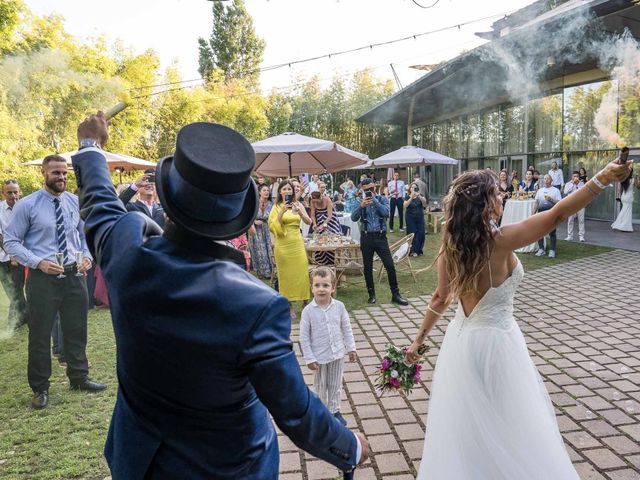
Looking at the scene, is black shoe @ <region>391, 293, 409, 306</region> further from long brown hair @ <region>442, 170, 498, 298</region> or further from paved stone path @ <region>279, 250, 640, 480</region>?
long brown hair @ <region>442, 170, 498, 298</region>

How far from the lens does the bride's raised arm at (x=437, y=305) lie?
307cm

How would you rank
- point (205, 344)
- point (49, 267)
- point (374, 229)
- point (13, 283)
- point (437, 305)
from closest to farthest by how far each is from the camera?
point (205, 344), point (437, 305), point (49, 267), point (13, 283), point (374, 229)

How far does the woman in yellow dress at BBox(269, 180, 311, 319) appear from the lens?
7.49m

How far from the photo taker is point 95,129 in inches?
88.4

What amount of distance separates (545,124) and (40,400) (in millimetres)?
20570

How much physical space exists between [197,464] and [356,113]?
40965mm

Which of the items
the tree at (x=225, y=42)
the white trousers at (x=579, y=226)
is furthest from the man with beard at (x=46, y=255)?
the tree at (x=225, y=42)

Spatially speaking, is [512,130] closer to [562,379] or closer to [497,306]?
[562,379]

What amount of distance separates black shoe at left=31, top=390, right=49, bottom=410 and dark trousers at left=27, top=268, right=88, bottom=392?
0.13 feet

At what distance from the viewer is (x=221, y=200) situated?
146 cm

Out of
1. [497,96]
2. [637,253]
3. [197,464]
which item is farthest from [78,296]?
[497,96]

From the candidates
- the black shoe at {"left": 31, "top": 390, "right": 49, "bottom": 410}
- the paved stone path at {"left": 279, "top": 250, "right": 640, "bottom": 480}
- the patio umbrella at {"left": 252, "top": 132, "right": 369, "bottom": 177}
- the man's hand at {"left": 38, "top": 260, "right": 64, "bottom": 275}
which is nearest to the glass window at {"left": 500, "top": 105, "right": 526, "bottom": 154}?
the patio umbrella at {"left": 252, "top": 132, "right": 369, "bottom": 177}

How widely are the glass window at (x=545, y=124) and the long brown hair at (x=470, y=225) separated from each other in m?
18.9

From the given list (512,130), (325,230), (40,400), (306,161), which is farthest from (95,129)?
(512,130)
